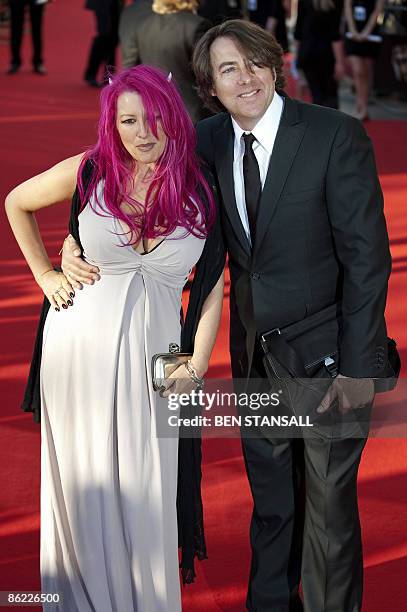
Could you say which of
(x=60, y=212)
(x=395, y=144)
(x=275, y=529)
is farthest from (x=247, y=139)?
(x=395, y=144)

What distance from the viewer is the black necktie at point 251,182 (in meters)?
3.06

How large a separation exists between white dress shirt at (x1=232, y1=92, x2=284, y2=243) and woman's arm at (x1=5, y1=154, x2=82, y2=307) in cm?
44

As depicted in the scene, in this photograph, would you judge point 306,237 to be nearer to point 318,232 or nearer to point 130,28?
point 318,232

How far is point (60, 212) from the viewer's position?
842cm

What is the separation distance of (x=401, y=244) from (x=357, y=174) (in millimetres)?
4877

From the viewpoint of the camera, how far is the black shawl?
3102mm

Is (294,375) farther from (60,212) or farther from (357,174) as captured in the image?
(60,212)

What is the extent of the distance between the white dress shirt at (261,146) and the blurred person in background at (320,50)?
8119mm

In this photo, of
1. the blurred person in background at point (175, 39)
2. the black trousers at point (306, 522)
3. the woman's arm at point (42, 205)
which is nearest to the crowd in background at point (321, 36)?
the blurred person in background at point (175, 39)

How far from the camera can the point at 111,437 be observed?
10.3ft

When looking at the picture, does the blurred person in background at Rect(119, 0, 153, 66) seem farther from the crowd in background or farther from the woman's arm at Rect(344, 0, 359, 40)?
the woman's arm at Rect(344, 0, 359, 40)

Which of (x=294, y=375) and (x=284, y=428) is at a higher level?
(x=294, y=375)

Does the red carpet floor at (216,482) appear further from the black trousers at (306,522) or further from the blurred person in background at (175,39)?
the blurred person in background at (175,39)

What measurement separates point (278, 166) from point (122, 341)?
2.10 ft
